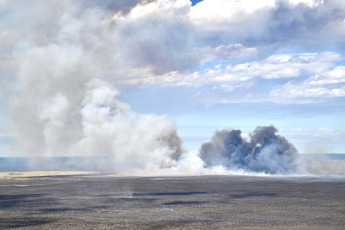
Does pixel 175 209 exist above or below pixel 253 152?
below

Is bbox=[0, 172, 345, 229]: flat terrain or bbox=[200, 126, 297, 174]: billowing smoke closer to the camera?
bbox=[0, 172, 345, 229]: flat terrain

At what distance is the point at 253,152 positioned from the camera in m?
147

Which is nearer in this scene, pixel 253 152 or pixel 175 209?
pixel 175 209

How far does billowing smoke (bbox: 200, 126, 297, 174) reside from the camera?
14138 cm

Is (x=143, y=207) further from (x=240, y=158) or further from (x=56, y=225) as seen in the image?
(x=240, y=158)

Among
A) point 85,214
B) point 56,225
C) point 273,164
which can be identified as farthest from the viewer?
point 273,164

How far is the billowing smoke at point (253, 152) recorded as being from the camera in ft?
464

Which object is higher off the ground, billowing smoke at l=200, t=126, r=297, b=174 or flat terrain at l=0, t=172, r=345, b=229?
billowing smoke at l=200, t=126, r=297, b=174

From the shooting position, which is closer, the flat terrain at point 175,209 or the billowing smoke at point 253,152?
the flat terrain at point 175,209

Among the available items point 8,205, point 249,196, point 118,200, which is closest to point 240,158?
point 249,196

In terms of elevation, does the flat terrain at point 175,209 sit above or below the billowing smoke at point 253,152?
below

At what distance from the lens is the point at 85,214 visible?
166 ft

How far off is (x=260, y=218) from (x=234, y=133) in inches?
4196

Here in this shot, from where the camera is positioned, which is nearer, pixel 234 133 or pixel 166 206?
pixel 166 206
